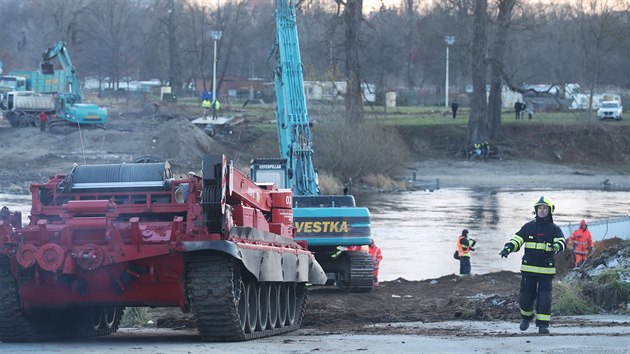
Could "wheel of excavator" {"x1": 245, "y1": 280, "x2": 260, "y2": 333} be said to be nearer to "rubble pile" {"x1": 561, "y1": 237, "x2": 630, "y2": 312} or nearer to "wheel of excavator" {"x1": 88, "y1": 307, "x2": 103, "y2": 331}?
"wheel of excavator" {"x1": 88, "y1": 307, "x2": 103, "y2": 331}

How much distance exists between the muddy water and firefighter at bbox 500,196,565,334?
13635 millimetres

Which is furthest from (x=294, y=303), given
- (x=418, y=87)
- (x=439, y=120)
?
(x=418, y=87)

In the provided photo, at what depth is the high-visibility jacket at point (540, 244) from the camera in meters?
14.0

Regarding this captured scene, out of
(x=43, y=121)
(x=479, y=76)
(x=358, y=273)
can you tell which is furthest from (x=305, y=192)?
(x=479, y=76)

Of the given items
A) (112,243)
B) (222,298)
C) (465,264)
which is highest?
(112,243)

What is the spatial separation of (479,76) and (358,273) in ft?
142

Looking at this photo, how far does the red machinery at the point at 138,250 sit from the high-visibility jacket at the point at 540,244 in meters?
2.97

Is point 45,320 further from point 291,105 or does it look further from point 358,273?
point 291,105

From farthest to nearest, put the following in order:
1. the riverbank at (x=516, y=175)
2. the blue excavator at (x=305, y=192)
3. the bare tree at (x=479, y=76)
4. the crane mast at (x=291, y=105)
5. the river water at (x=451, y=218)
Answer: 1. the bare tree at (x=479, y=76)
2. the riverbank at (x=516, y=175)
3. the river water at (x=451, y=218)
4. the crane mast at (x=291, y=105)
5. the blue excavator at (x=305, y=192)

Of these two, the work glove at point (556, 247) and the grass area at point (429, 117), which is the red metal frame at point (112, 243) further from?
the grass area at point (429, 117)

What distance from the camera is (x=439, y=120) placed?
77000mm

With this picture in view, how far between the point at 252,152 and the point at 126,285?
2034 inches

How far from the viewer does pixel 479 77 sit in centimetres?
6588

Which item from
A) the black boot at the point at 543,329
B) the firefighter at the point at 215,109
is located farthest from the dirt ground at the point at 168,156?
the black boot at the point at 543,329
